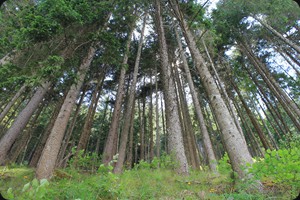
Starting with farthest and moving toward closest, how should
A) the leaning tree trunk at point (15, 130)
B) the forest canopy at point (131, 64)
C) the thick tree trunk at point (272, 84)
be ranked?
the thick tree trunk at point (272, 84), the leaning tree trunk at point (15, 130), the forest canopy at point (131, 64)

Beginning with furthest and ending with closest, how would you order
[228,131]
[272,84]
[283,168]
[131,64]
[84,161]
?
[131,64], [272,84], [84,161], [228,131], [283,168]

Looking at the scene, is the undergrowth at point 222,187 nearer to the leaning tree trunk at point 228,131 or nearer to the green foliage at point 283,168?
the green foliage at point 283,168

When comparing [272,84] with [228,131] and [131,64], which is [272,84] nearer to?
[131,64]

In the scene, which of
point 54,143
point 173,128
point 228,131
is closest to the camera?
point 228,131

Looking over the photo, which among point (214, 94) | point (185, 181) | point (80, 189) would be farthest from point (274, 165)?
point (80, 189)

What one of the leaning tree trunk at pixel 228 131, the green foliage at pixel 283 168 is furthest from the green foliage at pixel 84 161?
the green foliage at pixel 283 168

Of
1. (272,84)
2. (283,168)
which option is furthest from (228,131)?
(272,84)

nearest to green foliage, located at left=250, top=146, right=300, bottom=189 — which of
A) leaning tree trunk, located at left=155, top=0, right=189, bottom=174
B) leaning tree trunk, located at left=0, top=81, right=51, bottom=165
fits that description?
leaning tree trunk, located at left=155, top=0, right=189, bottom=174

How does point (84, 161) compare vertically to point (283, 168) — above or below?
above

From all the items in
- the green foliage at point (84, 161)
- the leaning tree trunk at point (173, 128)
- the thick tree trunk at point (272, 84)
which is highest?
the thick tree trunk at point (272, 84)

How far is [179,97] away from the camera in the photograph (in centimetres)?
1366

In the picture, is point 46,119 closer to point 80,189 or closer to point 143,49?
point 143,49

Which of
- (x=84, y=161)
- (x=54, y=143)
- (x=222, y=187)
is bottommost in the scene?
(x=222, y=187)

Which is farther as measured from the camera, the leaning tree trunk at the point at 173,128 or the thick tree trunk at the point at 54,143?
the leaning tree trunk at the point at 173,128
